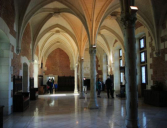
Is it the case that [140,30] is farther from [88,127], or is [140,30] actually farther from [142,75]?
[88,127]

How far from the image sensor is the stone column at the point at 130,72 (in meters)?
4.66

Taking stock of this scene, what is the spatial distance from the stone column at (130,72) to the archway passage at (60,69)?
701 inches

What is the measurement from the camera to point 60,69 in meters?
23.2

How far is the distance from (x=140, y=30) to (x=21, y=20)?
7.71 m

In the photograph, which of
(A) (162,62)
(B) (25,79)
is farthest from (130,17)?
(B) (25,79)

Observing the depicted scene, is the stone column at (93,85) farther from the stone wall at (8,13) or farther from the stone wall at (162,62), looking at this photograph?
the stone wall at (8,13)

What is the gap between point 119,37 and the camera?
14.4 metres

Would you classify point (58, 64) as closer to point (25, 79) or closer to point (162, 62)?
point (25, 79)

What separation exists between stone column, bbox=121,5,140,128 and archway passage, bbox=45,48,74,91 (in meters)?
17.8

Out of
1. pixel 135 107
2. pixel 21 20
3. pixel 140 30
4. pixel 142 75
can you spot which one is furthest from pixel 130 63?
pixel 142 75

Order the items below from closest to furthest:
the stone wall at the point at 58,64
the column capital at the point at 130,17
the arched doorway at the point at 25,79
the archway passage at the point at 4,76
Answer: the column capital at the point at 130,17
the archway passage at the point at 4,76
the arched doorway at the point at 25,79
the stone wall at the point at 58,64

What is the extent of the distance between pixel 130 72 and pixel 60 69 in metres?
18.9

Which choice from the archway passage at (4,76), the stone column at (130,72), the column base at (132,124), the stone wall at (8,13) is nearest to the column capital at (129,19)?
the stone column at (130,72)

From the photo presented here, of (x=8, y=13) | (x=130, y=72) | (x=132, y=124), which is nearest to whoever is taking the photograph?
(x=132, y=124)
